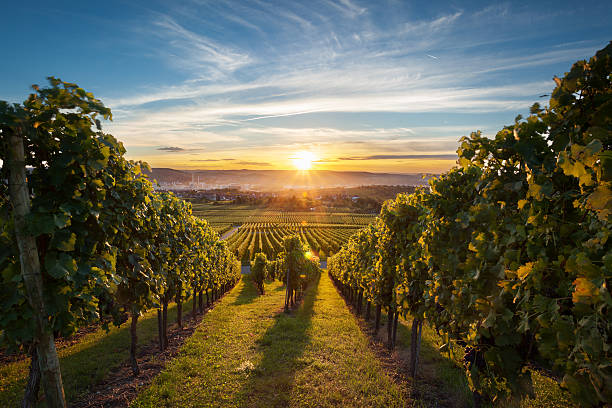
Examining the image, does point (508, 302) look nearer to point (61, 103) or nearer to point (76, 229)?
point (76, 229)

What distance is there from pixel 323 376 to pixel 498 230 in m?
7.31

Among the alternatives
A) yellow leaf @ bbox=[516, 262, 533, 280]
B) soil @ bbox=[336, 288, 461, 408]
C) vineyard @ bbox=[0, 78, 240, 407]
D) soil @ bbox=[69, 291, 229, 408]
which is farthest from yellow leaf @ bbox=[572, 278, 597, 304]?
soil @ bbox=[69, 291, 229, 408]

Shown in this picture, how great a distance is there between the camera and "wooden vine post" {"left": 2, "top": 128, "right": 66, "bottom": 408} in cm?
316

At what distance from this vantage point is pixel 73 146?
12.1 ft

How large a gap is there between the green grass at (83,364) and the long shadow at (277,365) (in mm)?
4528

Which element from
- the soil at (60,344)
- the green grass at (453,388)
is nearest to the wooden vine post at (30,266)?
the soil at (60,344)

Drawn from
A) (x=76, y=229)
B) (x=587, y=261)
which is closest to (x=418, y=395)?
(x=587, y=261)

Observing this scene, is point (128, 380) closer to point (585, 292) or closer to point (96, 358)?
point (96, 358)

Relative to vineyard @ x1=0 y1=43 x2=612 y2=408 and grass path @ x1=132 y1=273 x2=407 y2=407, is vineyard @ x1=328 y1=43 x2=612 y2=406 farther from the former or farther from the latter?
grass path @ x1=132 y1=273 x2=407 y2=407

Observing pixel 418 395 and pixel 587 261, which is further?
pixel 418 395

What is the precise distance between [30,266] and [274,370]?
791cm

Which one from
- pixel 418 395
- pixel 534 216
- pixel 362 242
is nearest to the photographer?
pixel 534 216

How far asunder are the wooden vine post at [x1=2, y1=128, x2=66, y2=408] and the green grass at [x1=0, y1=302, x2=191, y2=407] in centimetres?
531

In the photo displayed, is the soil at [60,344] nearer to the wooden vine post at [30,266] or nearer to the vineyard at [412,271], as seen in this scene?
the vineyard at [412,271]
